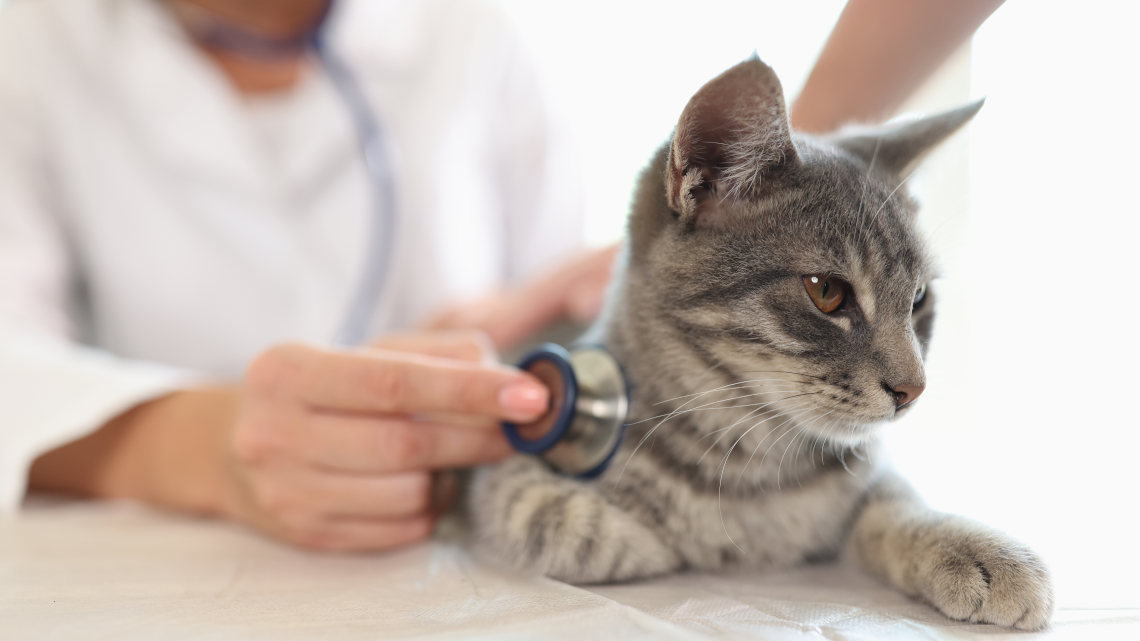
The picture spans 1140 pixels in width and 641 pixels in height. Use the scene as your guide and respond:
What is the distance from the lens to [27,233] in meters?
1.22

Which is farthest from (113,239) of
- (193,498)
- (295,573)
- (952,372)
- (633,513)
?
(952,372)

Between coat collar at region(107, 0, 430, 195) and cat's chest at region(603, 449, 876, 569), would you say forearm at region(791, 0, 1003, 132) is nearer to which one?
cat's chest at region(603, 449, 876, 569)

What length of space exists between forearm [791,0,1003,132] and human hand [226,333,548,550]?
410 mm

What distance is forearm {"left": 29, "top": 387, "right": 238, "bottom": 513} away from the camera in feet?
2.98

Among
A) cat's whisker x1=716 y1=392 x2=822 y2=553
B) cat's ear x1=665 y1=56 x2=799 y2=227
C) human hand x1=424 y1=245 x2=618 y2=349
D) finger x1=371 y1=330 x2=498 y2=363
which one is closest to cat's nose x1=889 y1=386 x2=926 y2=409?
cat's whisker x1=716 y1=392 x2=822 y2=553

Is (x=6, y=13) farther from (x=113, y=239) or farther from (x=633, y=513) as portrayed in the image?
(x=633, y=513)

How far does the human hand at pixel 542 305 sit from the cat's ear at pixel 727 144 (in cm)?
48

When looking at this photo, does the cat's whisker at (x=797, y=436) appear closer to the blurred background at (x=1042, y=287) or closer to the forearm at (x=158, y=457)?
the blurred background at (x=1042, y=287)

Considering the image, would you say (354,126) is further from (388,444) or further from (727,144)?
(727,144)

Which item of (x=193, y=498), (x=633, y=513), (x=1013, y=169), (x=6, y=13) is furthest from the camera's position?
(x=6, y=13)

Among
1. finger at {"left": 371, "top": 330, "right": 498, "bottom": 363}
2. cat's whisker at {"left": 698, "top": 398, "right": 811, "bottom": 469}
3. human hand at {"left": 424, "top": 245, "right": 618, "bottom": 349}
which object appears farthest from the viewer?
human hand at {"left": 424, "top": 245, "right": 618, "bottom": 349}

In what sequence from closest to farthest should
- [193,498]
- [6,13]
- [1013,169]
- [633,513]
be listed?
1. [1013,169]
2. [633,513]
3. [193,498]
4. [6,13]

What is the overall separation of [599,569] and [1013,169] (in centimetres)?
47

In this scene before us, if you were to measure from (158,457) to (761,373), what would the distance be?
79cm
